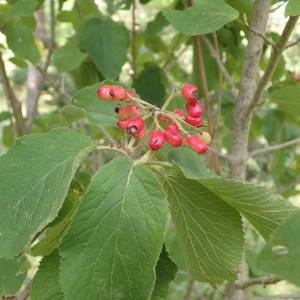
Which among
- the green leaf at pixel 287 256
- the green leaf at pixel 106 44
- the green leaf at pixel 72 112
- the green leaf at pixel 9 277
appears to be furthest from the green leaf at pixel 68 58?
the green leaf at pixel 287 256

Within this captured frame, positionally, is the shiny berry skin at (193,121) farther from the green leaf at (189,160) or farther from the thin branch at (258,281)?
the thin branch at (258,281)

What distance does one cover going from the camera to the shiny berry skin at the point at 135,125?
118 centimetres

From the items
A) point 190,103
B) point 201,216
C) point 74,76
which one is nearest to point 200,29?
point 190,103

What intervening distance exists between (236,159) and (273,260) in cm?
103

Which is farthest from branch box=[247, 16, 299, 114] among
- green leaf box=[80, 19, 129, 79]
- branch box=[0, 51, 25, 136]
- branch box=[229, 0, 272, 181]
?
branch box=[0, 51, 25, 136]

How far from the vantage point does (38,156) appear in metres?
1.18

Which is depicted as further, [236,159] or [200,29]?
[236,159]

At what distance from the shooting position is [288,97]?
194 cm

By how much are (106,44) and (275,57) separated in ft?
2.93

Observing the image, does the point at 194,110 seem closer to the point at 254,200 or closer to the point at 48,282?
the point at 254,200

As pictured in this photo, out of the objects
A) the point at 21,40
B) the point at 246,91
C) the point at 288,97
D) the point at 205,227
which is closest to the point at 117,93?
the point at 205,227

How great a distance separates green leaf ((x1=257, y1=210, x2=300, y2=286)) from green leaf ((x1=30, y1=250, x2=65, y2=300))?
55 centimetres

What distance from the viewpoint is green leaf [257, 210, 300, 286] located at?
2.98ft

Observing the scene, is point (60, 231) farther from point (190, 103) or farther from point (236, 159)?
point (236, 159)
